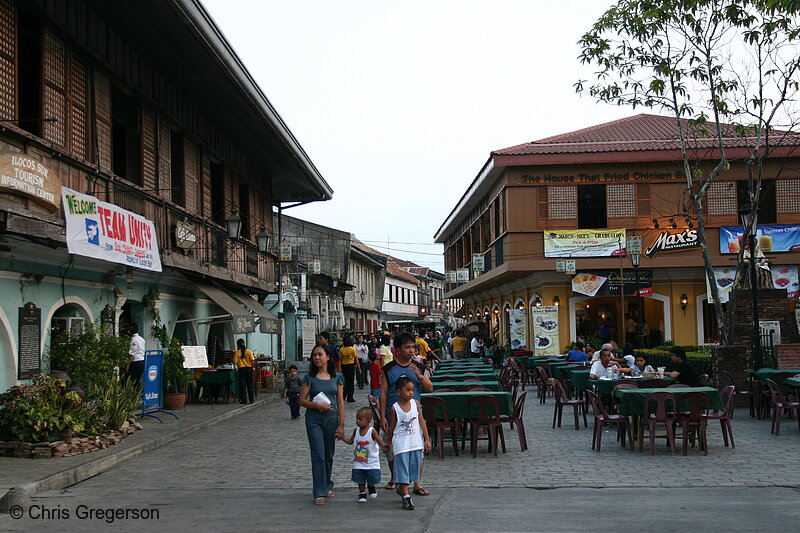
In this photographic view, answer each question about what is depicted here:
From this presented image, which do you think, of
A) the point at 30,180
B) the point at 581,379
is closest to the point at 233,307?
the point at 581,379

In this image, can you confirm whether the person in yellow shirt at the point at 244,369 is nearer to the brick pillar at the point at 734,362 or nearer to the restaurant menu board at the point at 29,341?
the restaurant menu board at the point at 29,341

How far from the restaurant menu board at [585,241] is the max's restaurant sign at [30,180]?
2261 centimetres

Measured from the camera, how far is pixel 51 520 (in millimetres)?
7637

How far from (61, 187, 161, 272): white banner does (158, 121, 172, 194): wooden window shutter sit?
8.46 ft

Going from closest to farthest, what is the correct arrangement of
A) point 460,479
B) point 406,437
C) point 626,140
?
point 406,437, point 460,479, point 626,140

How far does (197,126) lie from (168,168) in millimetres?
2546

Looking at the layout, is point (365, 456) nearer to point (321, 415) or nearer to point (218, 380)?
point (321, 415)

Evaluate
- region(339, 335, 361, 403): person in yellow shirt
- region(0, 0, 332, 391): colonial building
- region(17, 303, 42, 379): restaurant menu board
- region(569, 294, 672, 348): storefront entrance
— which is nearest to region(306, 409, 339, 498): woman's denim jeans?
region(0, 0, 332, 391): colonial building

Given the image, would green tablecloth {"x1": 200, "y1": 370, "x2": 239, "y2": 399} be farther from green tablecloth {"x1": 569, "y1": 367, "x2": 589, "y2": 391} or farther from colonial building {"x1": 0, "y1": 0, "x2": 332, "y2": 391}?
green tablecloth {"x1": 569, "y1": 367, "x2": 589, "y2": 391}

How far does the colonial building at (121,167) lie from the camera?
1159 cm

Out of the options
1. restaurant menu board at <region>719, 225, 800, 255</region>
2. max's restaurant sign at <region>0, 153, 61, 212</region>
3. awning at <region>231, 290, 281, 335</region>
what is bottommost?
awning at <region>231, 290, 281, 335</region>

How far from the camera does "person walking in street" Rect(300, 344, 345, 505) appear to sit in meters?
8.21

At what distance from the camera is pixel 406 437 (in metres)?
8.05

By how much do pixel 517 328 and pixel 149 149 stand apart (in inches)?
789
